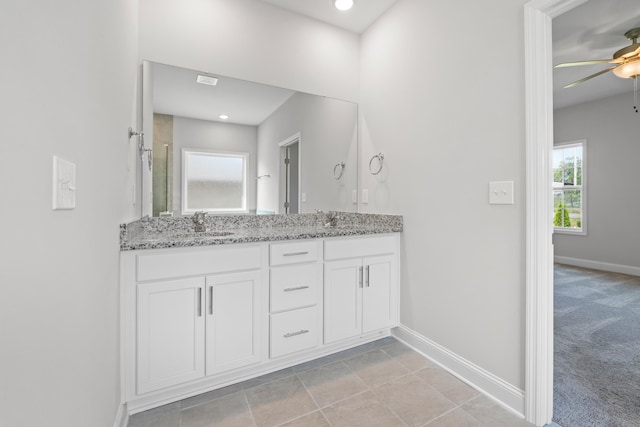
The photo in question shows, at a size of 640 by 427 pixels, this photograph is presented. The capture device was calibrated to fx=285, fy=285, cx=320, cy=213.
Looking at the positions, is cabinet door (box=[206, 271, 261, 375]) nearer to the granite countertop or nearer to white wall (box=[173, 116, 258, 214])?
the granite countertop

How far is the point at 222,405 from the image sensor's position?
1531 mm

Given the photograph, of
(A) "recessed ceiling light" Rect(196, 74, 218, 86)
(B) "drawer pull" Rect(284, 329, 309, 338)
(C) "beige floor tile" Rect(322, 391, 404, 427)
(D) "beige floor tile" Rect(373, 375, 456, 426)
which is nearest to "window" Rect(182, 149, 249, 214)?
(A) "recessed ceiling light" Rect(196, 74, 218, 86)

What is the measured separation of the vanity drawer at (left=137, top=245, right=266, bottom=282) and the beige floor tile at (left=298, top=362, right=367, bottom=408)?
779mm

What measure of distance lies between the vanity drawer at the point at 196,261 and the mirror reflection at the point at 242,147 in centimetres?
64

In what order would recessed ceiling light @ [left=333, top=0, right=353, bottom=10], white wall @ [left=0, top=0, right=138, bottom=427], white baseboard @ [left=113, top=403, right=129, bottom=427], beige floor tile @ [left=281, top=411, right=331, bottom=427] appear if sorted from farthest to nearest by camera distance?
recessed ceiling light @ [left=333, top=0, right=353, bottom=10], beige floor tile @ [left=281, top=411, right=331, bottom=427], white baseboard @ [left=113, top=403, right=129, bottom=427], white wall @ [left=0, top=0, right=138, bottom=427]

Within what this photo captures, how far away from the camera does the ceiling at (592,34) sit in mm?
2298

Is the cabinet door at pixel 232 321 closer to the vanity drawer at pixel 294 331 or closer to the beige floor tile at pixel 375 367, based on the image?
the vanity drawer at pixel 294 331

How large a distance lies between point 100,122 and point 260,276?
1.07 metres

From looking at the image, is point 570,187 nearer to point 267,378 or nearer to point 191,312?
point 267,378

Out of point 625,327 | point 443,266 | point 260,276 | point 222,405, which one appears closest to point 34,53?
point 260,276

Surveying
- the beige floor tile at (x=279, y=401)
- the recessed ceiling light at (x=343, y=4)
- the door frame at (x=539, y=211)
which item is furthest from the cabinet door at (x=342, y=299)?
the recessed ceiling light at (x=343, y=4)

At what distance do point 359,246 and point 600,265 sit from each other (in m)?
4.88

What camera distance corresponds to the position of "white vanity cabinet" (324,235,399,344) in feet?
6.41

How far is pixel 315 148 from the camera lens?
2.64m
